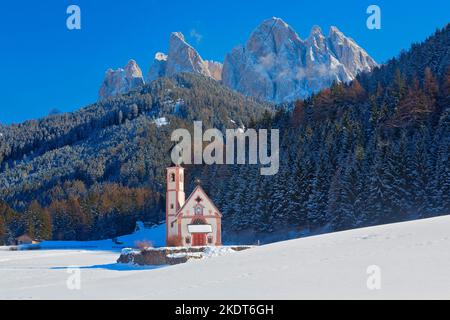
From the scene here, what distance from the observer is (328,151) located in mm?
59094

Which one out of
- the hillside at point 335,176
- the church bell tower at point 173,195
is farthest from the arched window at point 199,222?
the hillside at point 335,176

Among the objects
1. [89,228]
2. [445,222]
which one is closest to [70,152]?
[89,228]

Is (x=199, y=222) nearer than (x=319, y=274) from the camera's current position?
No

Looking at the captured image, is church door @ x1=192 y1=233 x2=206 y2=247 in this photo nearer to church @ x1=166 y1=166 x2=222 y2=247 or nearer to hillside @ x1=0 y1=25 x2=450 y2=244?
church @ x1=166 y1=166 x2=222 y2=247

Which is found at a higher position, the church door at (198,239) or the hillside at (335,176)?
the hillside at (335,176)

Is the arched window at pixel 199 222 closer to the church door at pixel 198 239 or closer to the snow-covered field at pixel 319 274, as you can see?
the church door at pixel 198 239

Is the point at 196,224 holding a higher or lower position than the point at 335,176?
lower

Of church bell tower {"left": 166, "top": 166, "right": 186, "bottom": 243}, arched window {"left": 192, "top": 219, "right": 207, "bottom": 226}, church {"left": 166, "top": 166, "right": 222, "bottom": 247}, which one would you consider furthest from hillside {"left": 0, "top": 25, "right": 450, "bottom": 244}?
church bell tower {"left": 166, "top": 166, "right": 186, "bottom": 243}

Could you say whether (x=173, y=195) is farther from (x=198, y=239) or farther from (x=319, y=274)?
(x=319, y=274)

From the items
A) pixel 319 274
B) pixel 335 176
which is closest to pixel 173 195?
pixel 335 176

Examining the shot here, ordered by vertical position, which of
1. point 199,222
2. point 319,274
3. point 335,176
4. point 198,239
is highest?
point 335,176

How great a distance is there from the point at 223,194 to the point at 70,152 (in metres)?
135

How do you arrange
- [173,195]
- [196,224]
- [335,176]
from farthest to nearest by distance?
1. [173,195]
2. [335,176]
3. [196,224]

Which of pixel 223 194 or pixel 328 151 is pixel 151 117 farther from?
pixel 328 151
